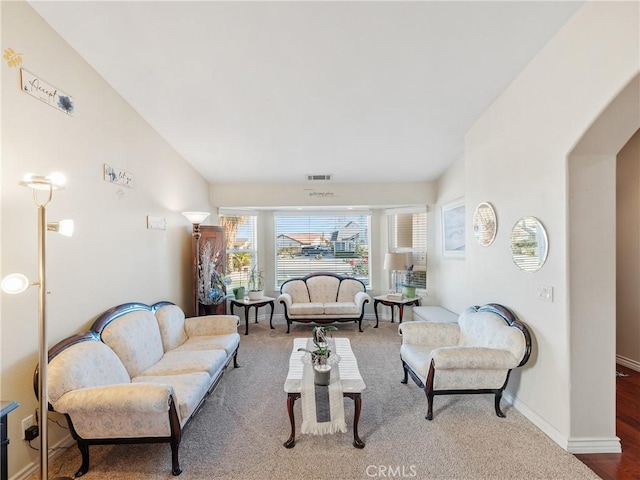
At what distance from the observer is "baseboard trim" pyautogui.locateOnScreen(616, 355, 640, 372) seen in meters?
3.33

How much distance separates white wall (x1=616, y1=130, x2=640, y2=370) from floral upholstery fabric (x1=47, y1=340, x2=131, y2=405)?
5.17 m

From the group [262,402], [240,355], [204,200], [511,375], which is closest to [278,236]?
[204,200]

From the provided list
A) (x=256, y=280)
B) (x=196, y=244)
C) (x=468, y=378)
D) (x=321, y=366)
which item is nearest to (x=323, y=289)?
(x=256, y=280)

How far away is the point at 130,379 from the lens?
2.47 m

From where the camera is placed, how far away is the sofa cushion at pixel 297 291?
560cm

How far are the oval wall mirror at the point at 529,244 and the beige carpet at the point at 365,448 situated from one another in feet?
4.28

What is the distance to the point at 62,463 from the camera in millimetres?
2070

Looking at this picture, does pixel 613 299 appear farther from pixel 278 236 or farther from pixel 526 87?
pixel 278 236

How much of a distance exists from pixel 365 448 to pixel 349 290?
11.6 feet

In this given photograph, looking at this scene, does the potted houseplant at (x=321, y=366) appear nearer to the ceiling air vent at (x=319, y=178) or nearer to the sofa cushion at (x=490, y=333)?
the sofa cushion at (x=490, y=333)

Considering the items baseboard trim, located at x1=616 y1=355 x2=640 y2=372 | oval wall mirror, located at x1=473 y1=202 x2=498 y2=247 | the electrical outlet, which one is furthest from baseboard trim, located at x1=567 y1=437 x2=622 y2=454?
the electrical outlet

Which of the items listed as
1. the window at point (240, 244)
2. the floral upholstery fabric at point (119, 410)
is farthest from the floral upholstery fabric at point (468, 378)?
the window at point (240, 244)

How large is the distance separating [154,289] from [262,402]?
1.85 meters

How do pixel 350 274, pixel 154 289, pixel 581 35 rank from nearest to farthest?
→ pixel 581 35 < pixel 154 289 < pixel 350 274
